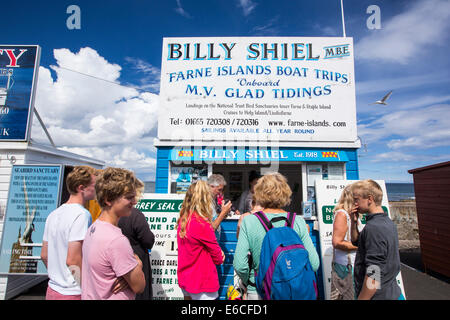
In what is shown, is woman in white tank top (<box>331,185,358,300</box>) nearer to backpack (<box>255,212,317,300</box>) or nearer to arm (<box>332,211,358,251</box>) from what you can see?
arm (<box>332,211,358,251</box>)

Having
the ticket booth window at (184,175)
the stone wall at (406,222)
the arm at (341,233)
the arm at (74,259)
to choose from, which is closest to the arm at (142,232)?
the arm at (74,259)

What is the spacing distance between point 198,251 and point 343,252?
1.71 m

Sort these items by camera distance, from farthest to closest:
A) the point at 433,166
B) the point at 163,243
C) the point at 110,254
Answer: the point at 433,166
the point at 163,243
the point at 110,254

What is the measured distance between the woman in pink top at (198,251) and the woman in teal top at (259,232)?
50cm

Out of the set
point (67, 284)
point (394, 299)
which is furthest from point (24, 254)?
point (394, 299)

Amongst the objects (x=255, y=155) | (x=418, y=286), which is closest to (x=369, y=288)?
(x=255, y=155)

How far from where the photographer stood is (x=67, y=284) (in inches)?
71.9

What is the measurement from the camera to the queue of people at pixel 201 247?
1.45m

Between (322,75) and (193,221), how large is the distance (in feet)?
12.7

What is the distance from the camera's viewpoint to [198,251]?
217cm

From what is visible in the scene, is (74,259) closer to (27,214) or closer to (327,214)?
(327,214)

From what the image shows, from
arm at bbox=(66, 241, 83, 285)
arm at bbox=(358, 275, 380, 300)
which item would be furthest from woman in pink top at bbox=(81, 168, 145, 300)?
arm at bbox=(358, 275, 380, 300)

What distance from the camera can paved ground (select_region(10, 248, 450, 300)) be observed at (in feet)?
15.2

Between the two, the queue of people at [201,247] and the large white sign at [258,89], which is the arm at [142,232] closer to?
the queue of people at [201,247]
